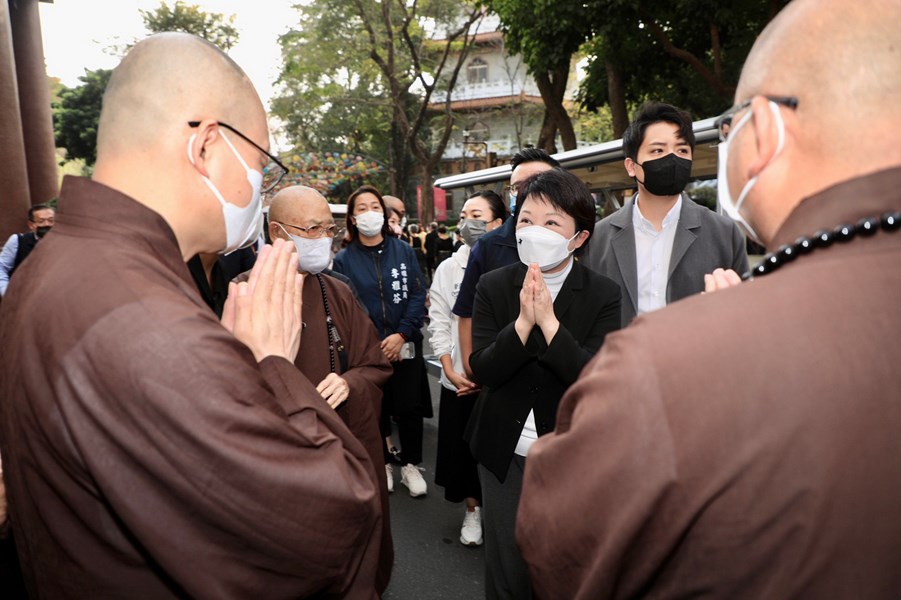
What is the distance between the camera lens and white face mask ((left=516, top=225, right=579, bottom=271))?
246 cm

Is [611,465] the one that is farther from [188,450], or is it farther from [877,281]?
[188,450]

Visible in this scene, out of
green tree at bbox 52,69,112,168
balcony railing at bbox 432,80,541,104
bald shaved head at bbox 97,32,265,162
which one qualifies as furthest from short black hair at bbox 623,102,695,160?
balcony railing at bbox 432,80,541,104

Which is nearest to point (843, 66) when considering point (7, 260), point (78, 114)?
point (7, 260)

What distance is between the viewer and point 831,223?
37.6 inches

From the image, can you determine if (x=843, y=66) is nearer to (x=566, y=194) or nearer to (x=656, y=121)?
(x=566, y=194)

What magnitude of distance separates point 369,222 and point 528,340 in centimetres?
239

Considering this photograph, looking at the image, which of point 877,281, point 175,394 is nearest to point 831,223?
point 877,281

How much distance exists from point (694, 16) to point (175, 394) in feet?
37.2

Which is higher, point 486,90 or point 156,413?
point 486,90

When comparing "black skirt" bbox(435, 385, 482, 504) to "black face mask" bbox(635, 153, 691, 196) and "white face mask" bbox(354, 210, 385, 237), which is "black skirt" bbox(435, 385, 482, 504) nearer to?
"white face mask" bbox(354, 210, 385, 237)

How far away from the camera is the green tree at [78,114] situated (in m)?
25.6

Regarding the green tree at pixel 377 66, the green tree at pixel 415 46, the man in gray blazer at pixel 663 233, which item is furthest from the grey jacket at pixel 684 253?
the green tree at pixel 415 46

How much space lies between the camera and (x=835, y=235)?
0.94 meters

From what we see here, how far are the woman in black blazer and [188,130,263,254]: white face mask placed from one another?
0.97 metres
